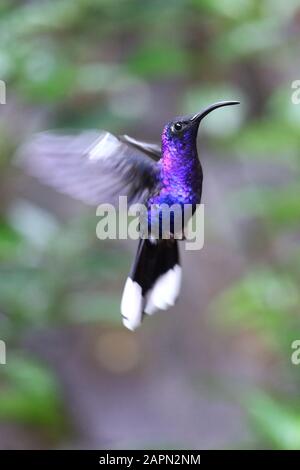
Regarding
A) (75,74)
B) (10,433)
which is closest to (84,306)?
(75,74)

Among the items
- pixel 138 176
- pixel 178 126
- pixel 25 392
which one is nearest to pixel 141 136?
pixel 25 392

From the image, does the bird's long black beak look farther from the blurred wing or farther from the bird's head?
the blurred wing

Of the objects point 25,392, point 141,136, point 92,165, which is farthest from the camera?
point 141,136

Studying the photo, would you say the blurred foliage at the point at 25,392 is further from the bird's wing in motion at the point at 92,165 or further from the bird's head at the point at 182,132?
the bird's head at the point at 182,132

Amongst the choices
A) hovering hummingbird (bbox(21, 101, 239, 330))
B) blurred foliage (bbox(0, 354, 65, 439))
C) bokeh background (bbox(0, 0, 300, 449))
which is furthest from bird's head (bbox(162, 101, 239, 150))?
blurred foliage (bbox(0, 354, 65, 439))

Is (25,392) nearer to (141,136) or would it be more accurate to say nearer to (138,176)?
(138,176)

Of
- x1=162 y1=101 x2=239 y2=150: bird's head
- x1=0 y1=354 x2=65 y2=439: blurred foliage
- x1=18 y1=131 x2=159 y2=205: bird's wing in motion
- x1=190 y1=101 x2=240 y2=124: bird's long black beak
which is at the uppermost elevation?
x1=0 y1=354 x2=65 y2=439: blurred foliage

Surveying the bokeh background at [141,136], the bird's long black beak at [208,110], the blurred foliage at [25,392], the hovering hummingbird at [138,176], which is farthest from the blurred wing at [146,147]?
the blurred foliage at [25,392]
